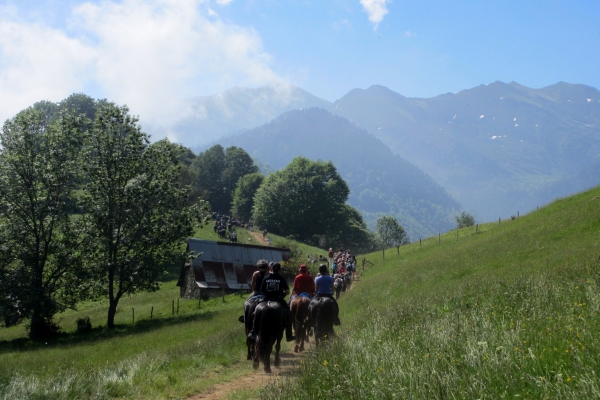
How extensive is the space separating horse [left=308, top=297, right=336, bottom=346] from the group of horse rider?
16 cm

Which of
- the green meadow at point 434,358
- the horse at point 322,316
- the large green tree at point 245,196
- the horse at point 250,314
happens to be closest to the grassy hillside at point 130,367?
the green meadow at point 434,358

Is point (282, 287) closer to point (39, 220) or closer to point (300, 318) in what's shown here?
point (300, 318)

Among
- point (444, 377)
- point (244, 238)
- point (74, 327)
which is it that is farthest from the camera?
point (244, 238)

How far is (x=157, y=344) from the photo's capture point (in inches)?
809

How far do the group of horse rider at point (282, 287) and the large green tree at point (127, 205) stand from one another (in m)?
19.5

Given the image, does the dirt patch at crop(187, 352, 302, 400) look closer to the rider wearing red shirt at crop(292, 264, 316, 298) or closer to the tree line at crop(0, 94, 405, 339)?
the rider wearing red shirt at crop(292, 264, 316, 298)

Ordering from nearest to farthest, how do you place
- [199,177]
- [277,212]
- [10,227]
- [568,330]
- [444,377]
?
1. [444,377]
2. [568,330]
3. [10,227]
4. [277,212]
5. [199,177]

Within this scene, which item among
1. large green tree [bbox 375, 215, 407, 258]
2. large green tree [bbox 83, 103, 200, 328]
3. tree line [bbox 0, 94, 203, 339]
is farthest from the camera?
large green tree [bbox 375, 215, 407, 258]

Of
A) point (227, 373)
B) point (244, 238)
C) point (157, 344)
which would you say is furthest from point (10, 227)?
point (244, 238)

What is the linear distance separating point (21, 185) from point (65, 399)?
2539 centimetres

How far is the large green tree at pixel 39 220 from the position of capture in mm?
30234

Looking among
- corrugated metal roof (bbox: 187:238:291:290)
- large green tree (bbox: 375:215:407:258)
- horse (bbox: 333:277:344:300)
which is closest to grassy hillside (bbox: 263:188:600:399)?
horse (bbox: 333:277:344:300)

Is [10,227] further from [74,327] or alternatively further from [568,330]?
[568,330]

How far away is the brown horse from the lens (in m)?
15.0
